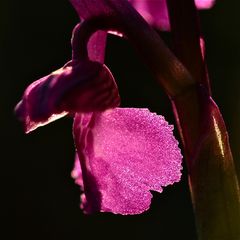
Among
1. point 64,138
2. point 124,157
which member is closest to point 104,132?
point 124,157

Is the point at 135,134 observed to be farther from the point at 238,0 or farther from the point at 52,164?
the point at 238,0

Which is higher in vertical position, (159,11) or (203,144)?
(159,11)

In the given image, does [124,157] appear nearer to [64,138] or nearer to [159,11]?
[159,11]

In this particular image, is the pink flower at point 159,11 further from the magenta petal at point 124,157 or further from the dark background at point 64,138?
the dark background at point 64,138

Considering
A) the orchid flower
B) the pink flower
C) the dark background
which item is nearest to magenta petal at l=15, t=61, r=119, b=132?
the orchid flower

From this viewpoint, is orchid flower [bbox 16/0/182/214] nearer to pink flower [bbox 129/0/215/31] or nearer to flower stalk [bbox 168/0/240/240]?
flower stalk [bbox 168/0/240/240]

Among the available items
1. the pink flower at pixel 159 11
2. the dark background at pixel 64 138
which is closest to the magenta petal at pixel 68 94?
the pink flower at pixel 159 11
